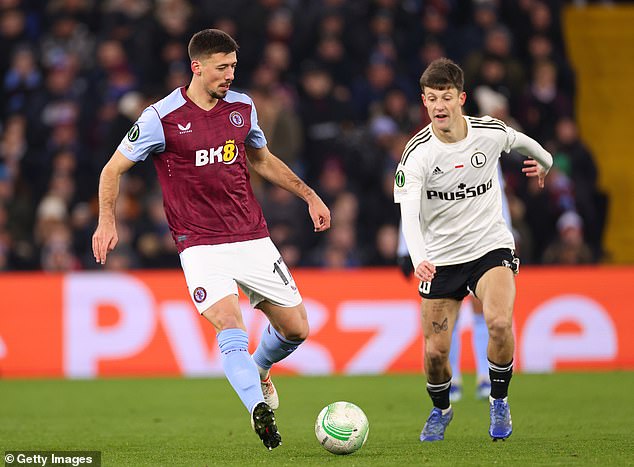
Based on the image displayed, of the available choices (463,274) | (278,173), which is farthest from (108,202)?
(463,274)

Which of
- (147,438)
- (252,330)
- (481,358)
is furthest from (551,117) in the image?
(147,438)

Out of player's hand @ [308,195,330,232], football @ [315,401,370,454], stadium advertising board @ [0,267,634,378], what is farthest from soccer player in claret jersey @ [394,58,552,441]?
stadium advertising board @ [0,267,634,378]

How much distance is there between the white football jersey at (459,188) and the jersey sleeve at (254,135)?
38.4 inches

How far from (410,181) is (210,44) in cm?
150

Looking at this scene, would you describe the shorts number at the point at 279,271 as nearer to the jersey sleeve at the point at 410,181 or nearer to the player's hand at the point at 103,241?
the jersey sleeve at the point at 410,181

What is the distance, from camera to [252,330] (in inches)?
522

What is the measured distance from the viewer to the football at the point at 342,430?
7.04 m

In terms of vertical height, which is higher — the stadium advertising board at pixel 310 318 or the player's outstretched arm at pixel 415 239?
the player's outstretched arm at pixel 415 239

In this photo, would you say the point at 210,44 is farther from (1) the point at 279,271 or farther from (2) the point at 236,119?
(1) the point at 279,271

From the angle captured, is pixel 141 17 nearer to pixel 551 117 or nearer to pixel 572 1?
pixel 551 117

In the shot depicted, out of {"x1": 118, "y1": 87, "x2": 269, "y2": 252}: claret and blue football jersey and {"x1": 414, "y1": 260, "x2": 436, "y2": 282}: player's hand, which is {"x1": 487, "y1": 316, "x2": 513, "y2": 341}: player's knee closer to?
{"x1": 414, "y1": 260, "x2": 436, "y2": 282}: player's hand

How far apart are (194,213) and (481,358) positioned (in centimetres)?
387

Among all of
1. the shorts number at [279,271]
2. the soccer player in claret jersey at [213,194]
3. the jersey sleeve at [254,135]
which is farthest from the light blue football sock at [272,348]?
the jersey sleeve at [254,135]

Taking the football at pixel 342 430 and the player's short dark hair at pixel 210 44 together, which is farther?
the player's short dark hair at pixel 210 44
